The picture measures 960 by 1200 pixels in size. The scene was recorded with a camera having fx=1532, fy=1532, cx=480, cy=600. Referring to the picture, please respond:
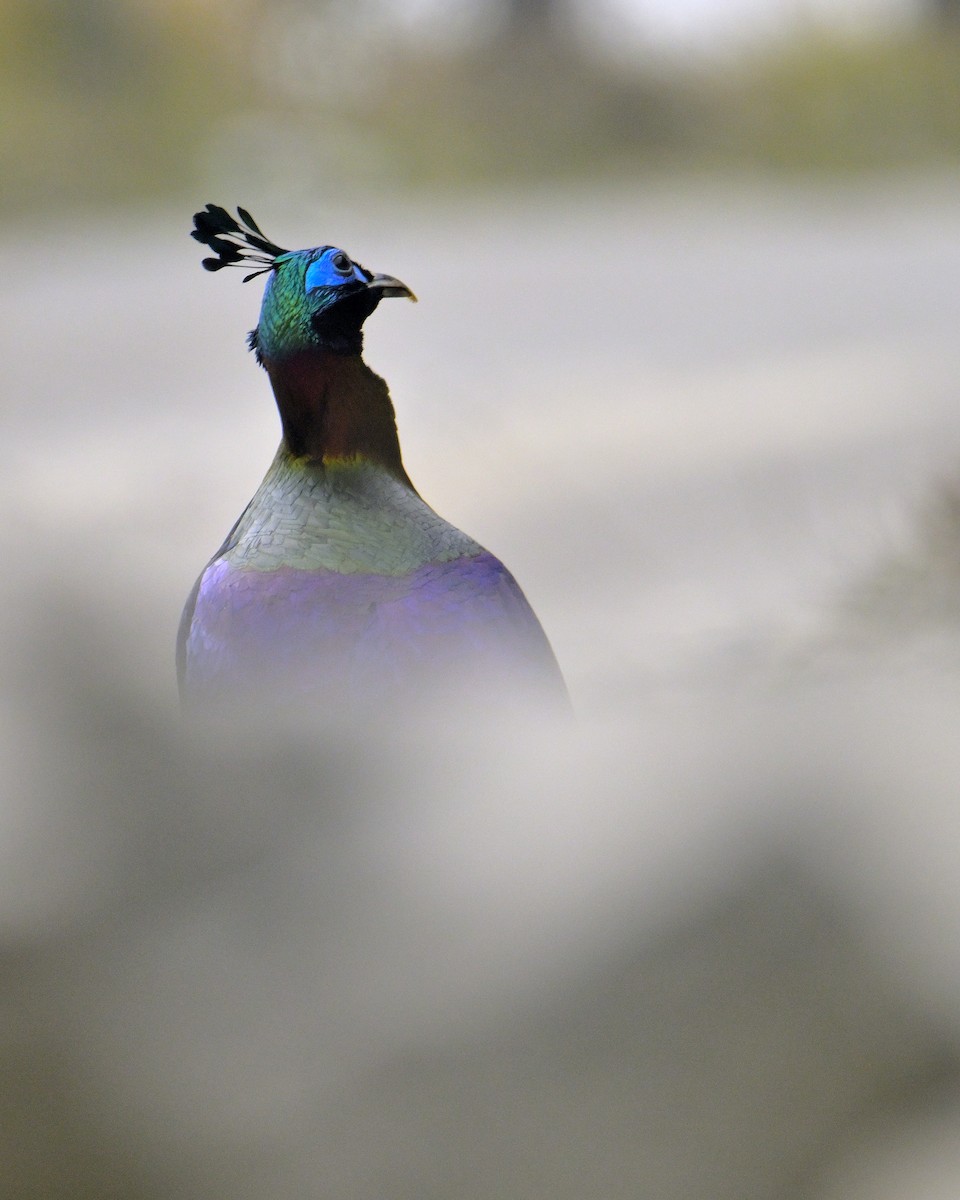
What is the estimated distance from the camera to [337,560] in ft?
6.12

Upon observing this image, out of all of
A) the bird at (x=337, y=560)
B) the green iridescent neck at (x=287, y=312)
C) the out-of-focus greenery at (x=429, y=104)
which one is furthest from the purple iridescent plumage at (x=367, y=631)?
the out-of-focus greenery at (x=429, y=104)

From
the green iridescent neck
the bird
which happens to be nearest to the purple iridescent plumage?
the bird

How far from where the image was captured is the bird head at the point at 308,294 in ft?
6.19

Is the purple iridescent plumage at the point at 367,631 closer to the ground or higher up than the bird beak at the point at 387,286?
closer to the ground

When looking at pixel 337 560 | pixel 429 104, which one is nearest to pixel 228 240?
pixel 337 560

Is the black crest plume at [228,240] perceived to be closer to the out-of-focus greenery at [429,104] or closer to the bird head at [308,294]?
the bird head at [308,294]

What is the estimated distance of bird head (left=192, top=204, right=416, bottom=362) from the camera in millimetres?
1887

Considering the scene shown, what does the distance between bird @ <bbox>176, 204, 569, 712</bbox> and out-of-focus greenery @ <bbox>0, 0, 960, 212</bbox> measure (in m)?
9.17

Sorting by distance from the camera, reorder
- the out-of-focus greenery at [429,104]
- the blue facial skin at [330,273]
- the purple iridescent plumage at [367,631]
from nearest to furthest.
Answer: the purple iridescent plumage at [367,631], the blue facial skin at [330,273], the out-of-focus greenery at [429,104]

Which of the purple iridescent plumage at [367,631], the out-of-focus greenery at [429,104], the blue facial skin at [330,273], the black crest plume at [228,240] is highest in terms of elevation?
the out-of-focus greenery at [429,104]

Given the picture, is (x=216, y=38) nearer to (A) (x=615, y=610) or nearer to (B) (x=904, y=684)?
(A) (x=615, y=610)

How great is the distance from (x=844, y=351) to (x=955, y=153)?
660cm

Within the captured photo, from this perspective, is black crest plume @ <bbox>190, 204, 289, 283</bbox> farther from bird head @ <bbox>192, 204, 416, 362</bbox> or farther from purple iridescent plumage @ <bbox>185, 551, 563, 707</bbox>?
purple iridescent plumage @ <bbox>185, 551, 563, 707</bbox>

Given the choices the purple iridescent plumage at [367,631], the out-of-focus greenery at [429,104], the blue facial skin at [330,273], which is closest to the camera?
the purple iridescent plumage at [367,631]
